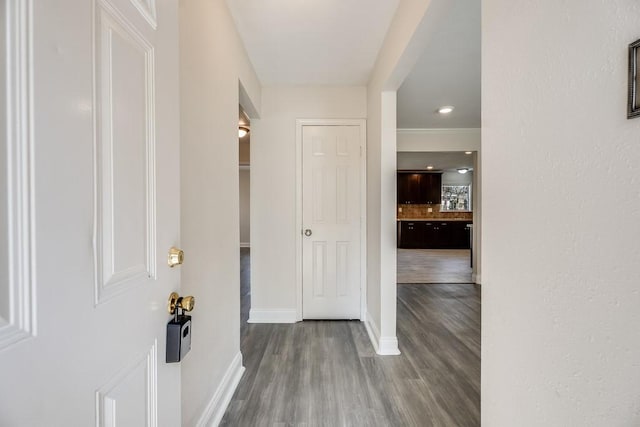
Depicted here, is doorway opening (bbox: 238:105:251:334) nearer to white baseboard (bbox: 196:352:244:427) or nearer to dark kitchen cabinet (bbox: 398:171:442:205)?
white baseboard (bbox: 196:352:244:427)

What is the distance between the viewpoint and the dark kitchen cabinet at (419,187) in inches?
390

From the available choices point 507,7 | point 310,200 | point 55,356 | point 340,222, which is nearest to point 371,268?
point 340,222

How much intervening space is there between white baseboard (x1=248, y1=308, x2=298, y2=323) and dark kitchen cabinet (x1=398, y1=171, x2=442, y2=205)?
7482 millimetres

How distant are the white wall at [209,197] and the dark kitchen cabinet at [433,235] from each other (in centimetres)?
825

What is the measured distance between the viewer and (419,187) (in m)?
9.95

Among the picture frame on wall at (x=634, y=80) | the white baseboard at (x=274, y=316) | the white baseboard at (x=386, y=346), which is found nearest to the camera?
the picture frame on wall at (x=634, y=80)

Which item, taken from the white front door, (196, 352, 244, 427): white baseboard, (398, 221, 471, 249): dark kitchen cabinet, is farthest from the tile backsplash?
the white front door

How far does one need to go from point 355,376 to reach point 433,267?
16.1 feet

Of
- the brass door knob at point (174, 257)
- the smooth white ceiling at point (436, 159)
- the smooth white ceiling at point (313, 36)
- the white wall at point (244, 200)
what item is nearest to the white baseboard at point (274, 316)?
the smooth white ceiling at point (313, 36)

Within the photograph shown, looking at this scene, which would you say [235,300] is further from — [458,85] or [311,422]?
[458,85]

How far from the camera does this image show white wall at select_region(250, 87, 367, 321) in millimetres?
3213

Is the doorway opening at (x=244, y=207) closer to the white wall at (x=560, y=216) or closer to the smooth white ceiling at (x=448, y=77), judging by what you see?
the smooth white ceiling at (x=448, y=77)

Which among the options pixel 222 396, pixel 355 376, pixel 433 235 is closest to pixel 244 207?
pixel 433 235

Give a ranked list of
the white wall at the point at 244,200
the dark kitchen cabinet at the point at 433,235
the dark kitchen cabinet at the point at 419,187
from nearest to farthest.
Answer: the white wall at the point at 244,200 → the dark kitchen cabinet at the point at 433,235 → the dark kitchen cabinet at the point at 419,187
